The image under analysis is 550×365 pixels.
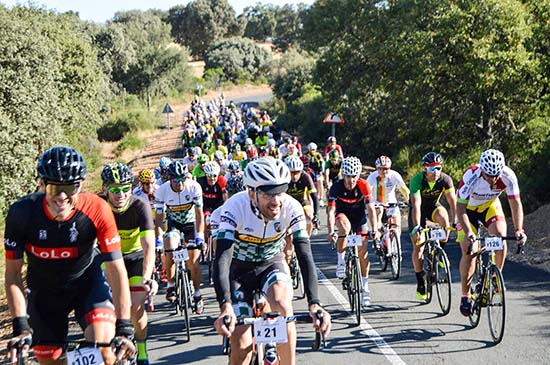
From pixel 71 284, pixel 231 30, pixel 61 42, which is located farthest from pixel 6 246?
pixel 231 30

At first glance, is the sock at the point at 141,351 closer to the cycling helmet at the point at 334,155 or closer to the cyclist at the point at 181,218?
the cyclist at the point at 181,218

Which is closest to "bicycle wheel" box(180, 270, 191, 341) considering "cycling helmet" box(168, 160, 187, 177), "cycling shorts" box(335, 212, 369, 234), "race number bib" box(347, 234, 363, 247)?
"cycling helmet" box(168, 160, 187, 177)

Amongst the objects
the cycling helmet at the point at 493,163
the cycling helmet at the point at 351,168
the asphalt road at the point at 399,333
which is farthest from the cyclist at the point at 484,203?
the cycling helmet at the point at 351,168

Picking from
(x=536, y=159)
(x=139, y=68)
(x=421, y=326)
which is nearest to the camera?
(x=421, y=326)

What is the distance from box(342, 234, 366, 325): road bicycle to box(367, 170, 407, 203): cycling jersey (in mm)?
2395

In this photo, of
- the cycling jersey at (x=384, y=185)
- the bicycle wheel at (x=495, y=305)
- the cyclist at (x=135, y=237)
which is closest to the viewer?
the cyclist at (x=135, y=237)

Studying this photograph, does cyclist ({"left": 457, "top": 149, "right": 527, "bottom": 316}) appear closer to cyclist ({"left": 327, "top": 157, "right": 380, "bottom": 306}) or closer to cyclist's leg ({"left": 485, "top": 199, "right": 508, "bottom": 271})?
cyclist's leg ({"left": 485, "top": 199, "right": 508, "bottom": 271})

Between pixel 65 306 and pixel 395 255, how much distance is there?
7296 millimetres

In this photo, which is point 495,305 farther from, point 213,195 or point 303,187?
point 213,195

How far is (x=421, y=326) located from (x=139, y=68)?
2119 inches

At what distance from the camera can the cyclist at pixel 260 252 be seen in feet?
15.4

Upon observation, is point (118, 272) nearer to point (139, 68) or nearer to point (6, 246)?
point (6, 246)

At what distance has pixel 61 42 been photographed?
32969 mm

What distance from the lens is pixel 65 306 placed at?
486 centimetres
